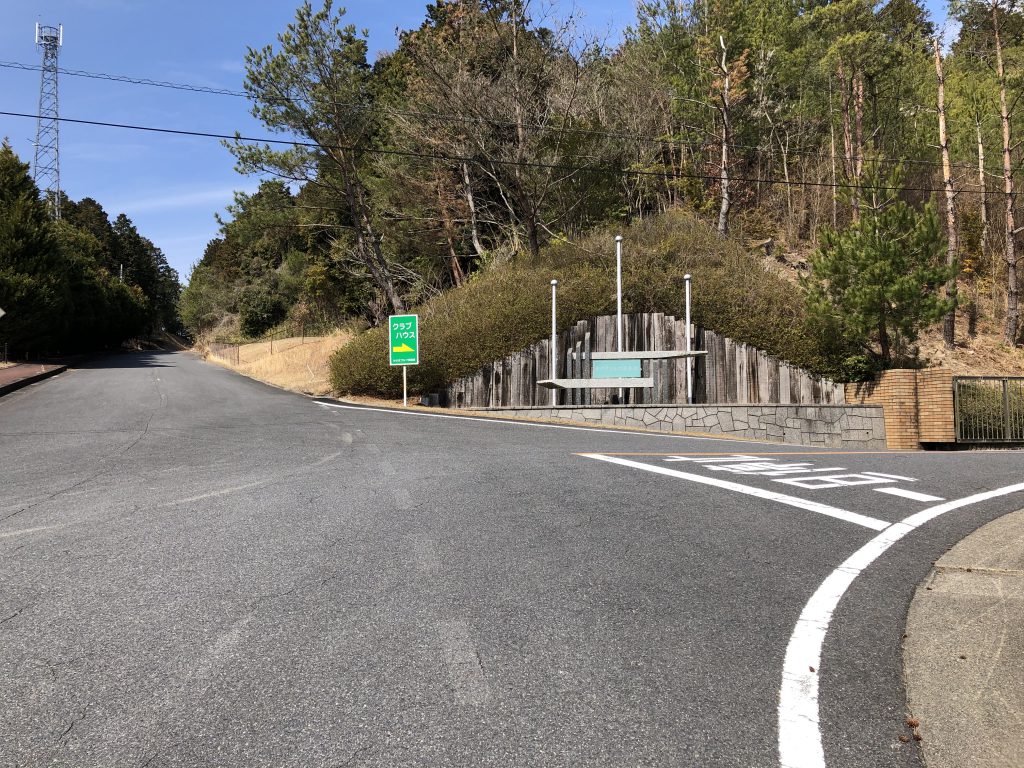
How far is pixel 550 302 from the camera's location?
19828 millimetres

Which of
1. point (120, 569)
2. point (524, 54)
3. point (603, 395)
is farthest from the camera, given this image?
point (524, 54)

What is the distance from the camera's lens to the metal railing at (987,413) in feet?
57.6

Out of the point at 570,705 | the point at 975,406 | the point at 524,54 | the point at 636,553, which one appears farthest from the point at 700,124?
the point at 570,705

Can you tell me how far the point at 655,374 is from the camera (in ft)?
62.7

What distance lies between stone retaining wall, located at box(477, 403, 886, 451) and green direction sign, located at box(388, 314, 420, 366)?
2463 mm

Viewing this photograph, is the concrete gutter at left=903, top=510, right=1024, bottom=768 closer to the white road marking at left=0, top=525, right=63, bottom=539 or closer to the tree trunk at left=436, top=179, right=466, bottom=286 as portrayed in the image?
the white road marking at left=0, top=525, right=63, bottom=539

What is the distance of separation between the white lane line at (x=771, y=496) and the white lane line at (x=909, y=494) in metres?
1.16

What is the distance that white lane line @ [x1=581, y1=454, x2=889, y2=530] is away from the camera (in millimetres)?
5758

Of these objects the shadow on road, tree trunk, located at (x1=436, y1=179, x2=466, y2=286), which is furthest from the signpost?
the shadow on road

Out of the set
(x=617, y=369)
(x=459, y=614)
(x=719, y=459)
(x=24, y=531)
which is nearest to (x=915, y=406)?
(x=617, y=369)

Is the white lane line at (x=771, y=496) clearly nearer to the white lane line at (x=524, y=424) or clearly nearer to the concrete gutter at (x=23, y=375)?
the white lane line at (x=524, y=424)

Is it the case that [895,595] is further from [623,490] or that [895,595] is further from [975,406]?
[975,406]

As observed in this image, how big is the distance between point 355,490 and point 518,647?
4.05 metres

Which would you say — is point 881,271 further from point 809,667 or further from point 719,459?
point 809,667
